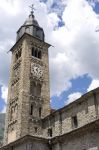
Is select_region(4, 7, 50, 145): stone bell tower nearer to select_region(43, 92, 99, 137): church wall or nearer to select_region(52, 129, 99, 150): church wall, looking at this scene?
select_region(43, 92, 99, 137): church wall

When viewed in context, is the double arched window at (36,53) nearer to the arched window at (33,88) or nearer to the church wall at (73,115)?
the arched window at (33,88)

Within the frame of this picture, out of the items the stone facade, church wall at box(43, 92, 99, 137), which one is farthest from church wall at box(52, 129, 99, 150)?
church wall at box(43, 92, 99, 137)

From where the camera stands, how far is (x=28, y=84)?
3919cm

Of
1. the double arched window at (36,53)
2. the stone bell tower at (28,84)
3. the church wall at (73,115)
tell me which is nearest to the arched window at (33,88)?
the stone bell tower at (28,84)

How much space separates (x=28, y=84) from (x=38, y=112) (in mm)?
4271

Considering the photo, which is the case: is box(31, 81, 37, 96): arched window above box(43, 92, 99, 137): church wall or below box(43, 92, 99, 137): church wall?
above

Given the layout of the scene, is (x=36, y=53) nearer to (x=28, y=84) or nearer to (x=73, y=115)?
(x=28, y=84)

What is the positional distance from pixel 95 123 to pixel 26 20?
29336 millimetres

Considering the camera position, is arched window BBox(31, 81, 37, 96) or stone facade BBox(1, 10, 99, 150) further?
arched window BBox(31, 81, 37, 96)

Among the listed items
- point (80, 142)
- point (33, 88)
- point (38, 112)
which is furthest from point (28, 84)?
point (80, 142)

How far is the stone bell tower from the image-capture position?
36.4 meters

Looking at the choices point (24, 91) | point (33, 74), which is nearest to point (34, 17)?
point (33, 74)

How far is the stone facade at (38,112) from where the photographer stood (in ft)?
85.9

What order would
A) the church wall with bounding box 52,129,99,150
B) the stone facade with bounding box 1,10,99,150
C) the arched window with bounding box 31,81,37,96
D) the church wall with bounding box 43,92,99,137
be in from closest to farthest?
the church wall with bounding box 52,129,99,150
the stone facade with bounding box 1,10,99,150
the church wall with bounding box 43,92,99,137
the arched window with bounding box 31,81,37,96
